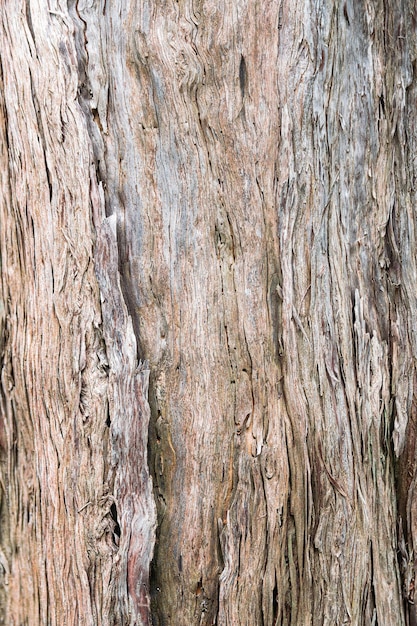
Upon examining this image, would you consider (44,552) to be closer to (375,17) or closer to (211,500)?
(211,500)

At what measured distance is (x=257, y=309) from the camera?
1.48 meters

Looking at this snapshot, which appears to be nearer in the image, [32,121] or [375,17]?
[32,121]

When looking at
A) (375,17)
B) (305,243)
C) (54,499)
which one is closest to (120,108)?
(305,243)

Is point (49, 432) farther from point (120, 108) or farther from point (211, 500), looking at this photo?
point (120, 108)

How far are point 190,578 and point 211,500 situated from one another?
191mm

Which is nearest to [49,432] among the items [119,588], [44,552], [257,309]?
[44,552]

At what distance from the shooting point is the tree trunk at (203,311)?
1.38m

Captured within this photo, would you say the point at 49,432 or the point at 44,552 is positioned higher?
the point at 49,432

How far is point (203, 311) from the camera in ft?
4.77

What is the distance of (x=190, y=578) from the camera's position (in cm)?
145

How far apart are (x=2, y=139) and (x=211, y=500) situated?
97 cm

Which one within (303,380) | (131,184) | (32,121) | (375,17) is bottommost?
(303,380)

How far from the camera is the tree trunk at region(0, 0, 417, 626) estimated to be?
1.38 m

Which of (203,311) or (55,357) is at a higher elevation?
(203,311)
